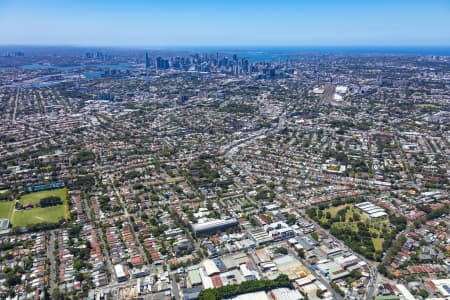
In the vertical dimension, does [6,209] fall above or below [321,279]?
above

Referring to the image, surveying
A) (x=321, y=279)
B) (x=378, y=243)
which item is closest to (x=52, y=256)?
(x=321, y=279)

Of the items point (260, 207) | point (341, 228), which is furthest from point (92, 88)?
point (341, 228)

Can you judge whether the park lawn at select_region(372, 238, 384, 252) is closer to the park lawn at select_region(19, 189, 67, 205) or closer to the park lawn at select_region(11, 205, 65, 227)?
the park lawn at select_region(11, 205, 65, 227)

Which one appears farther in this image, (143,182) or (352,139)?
(352,139)

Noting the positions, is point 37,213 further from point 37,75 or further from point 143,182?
point 37,75

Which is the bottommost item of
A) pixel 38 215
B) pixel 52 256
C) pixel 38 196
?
pixel 52 256

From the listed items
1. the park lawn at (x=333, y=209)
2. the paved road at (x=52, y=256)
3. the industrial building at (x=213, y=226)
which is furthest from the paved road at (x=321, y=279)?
the paved road at (x=52, y=256)

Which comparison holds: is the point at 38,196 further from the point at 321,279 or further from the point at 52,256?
the point at 321,279
